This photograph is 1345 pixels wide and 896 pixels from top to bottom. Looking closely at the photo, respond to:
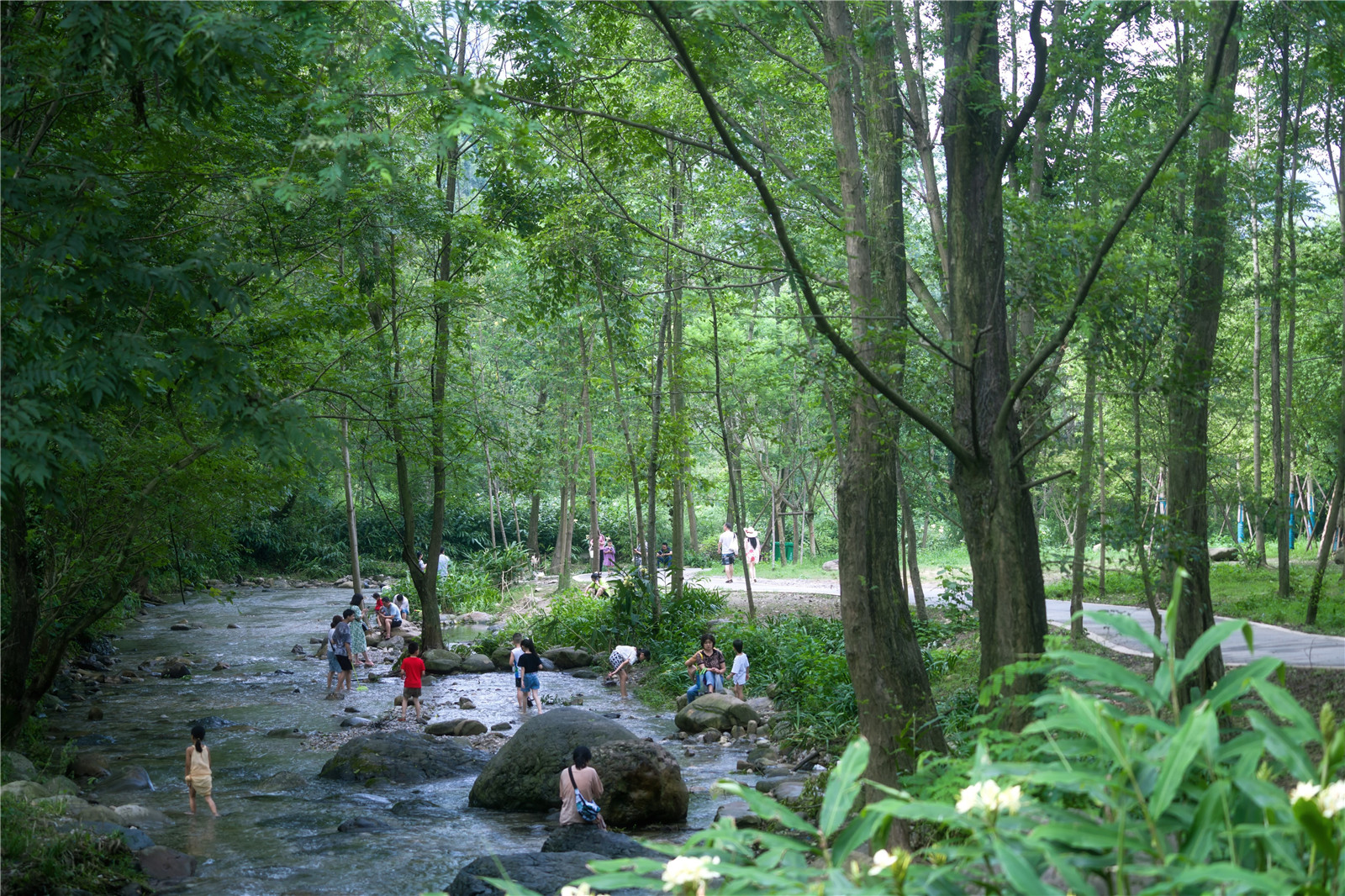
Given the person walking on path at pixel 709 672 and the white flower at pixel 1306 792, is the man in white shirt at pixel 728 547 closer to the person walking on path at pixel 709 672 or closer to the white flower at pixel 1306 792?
the person walking on path at pixel 709 672

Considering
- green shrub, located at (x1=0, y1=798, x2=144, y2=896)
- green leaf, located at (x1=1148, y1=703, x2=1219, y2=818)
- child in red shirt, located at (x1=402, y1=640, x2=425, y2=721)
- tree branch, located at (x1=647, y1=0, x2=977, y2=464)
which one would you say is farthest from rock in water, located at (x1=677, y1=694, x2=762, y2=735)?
green leaf, located at (x1=1148, y1=703, x2=1219, y2=818)

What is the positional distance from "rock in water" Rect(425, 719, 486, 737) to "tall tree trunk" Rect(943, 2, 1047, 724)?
9712 mm

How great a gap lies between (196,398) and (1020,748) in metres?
5.01

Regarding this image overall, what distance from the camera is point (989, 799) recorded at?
5.69 feet

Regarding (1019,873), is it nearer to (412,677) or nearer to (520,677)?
(412,677)

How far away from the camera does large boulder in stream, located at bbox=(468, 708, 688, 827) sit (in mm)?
10266

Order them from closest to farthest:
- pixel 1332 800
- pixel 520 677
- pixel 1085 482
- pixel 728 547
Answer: pixel 1332 800
pixel 1085 482
pixel 520 677
pixel 728 547

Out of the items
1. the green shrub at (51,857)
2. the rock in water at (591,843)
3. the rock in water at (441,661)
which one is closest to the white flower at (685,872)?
the green shrub at (51,857)

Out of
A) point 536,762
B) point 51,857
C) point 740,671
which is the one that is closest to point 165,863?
point 51,857

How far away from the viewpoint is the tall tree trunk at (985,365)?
6.02 meters

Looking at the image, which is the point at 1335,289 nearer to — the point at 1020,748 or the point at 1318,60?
the point at 1318,60

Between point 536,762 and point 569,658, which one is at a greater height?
point 536,762

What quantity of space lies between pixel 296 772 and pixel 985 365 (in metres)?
9.98

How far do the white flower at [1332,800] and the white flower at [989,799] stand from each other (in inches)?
18.0
